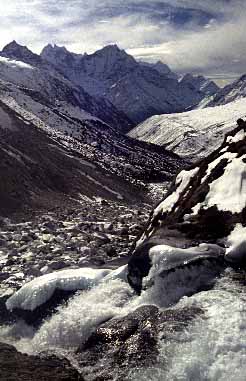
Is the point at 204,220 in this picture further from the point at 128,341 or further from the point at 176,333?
the point at 128,341

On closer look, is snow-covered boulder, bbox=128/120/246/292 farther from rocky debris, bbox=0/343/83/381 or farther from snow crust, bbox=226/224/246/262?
rocky debris, bbox=0/343/83/381

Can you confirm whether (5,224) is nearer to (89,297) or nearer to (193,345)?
(89,297)

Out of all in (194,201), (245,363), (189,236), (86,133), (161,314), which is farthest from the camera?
(86,133)

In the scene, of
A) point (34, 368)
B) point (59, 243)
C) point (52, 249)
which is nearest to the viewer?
point (34, 368)

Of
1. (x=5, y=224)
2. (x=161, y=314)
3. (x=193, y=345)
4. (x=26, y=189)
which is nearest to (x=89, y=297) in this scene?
(x=161, y=314)

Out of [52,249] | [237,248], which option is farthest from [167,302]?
[52,249]

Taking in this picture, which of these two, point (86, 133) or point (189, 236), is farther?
point (86, 133)

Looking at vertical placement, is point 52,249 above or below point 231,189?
below
